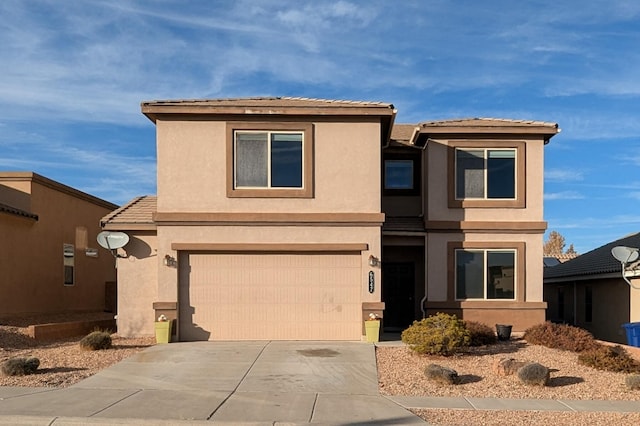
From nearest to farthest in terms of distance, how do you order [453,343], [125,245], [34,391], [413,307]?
[34,391]
[453,343]
[125,245]
[413,307]

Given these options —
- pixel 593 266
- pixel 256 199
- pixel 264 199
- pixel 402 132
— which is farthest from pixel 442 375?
pixel 593 266

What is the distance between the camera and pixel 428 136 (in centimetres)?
1823

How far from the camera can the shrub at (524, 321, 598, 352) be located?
14.6 m

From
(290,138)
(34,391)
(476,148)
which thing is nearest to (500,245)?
(476,148)

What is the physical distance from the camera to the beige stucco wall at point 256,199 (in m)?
16.4

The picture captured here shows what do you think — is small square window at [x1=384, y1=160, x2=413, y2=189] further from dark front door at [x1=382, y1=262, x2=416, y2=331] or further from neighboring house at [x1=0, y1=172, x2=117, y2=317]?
neighboring house at [x1=0, y1=172, x2=117, y2=317]

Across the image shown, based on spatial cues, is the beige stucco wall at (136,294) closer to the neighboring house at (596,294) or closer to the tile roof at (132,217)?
the tile roof at (132,217)

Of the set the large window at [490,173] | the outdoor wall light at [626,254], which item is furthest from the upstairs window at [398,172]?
the outdoor wall light at [626,254]

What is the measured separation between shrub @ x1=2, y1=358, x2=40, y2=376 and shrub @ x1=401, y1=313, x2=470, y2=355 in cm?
761

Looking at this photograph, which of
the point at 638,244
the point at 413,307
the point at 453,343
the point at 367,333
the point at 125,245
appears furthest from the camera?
the point at 638,244

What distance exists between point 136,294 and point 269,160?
5.23m

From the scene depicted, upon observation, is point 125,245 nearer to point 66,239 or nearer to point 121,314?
point 121,314

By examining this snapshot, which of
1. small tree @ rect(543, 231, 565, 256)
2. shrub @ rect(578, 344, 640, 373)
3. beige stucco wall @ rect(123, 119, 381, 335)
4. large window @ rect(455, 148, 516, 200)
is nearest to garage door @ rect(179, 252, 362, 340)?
beige stucco wall @ rect(123, 119, 381, 335)

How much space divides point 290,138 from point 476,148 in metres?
5.51
